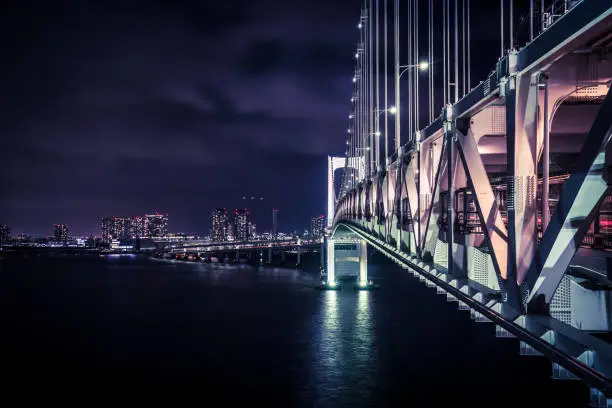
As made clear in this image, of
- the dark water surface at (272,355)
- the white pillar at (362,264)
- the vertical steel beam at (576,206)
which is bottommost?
the dark water surface at (272,355)

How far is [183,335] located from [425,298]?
26.5 metres

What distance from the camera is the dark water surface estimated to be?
92.8 feet

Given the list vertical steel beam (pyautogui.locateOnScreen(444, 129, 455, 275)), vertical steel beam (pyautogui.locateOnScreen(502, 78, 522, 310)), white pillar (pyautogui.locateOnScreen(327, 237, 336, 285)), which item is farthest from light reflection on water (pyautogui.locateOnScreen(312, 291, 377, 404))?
vertical steel beam (pyautogui.locateOnScreen(502, 78, 522, 310))

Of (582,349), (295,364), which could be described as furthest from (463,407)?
(582,349)

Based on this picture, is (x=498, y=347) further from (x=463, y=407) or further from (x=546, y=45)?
(x=546, y=45)

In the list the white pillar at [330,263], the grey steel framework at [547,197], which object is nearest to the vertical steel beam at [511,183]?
the grey steel framework at [547,197]

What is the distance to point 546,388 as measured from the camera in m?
28.9

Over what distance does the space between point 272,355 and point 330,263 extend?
94.6ft

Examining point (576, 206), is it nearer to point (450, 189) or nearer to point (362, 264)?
point (450, 189)

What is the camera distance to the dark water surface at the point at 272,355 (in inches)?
1114

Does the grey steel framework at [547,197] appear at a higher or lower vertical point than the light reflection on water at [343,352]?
higher

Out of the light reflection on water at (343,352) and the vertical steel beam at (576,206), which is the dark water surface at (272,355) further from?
the vertical steel beam at (576,206)

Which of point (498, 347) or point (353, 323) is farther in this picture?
point (353, 323)

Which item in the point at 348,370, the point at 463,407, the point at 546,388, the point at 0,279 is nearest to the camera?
the point at 463,407
